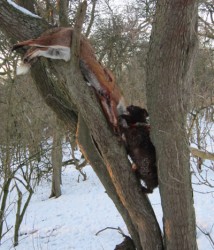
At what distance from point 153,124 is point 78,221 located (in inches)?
321

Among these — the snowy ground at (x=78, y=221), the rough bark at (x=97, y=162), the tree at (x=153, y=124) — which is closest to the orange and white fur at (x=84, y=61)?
the tree at (x=153, y=124)

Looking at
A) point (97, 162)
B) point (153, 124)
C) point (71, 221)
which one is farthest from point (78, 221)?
point (153, 124)

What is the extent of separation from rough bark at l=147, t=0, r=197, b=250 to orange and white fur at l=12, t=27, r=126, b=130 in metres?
0.36

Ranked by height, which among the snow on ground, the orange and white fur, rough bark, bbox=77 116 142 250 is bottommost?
the snow on ground

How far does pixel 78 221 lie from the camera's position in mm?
10617

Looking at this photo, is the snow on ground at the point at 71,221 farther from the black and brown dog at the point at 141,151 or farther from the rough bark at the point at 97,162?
the black and brown dog at the point at 141,151

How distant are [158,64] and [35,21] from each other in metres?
1.23

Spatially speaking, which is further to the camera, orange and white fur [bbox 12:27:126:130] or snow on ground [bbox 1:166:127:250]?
snow on ground [bbox 1:166:127:250]

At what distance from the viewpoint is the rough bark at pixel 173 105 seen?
2.78 metres

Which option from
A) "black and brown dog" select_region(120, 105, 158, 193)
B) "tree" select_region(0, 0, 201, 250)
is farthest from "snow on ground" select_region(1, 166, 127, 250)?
"black and brown dog" select_region(120, 105, 158, 193)

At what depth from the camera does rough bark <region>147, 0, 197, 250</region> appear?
2775mm

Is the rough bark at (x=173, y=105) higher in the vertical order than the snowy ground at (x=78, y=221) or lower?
higher

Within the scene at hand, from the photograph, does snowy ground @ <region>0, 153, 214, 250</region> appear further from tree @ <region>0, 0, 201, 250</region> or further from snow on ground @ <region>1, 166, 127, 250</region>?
tree @ <region>0, 0, 201, 250</region>

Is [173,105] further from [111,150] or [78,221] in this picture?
[78,221]
